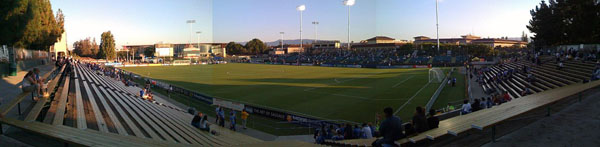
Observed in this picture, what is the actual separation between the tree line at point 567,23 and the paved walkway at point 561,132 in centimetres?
2351

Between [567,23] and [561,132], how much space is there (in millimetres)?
36158

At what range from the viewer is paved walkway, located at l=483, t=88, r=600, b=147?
17.5 feet

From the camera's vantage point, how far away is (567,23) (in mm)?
33344

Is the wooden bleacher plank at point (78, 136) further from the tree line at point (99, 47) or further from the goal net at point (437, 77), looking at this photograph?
the tree line at point (99, 47)

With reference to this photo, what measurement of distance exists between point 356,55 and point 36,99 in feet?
252

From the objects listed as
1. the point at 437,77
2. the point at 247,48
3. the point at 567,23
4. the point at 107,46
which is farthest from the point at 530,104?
the point at 247,48

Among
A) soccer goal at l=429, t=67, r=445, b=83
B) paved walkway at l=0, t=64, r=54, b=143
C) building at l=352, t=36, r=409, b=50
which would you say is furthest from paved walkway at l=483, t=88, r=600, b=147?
building at l=352, t=36, r=409, b=50

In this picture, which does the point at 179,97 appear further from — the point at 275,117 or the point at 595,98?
the point at 595,98

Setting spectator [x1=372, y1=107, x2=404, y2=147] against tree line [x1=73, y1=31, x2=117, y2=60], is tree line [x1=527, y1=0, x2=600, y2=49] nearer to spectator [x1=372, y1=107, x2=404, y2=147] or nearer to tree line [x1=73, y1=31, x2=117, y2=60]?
spectator [x1=372, y1=107, x2=404, y2=147]

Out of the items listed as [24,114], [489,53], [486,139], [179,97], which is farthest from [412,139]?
[489,53]

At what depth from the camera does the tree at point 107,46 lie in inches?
3647

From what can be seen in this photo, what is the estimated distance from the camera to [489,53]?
3187 inches

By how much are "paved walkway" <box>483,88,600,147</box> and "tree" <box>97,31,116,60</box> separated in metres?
104

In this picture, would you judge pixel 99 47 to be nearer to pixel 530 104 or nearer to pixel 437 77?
pixel 437 77
